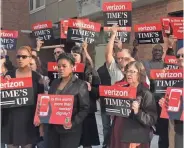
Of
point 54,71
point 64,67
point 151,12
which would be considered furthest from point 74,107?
point 151,12

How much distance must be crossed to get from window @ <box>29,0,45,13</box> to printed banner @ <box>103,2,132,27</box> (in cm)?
1266

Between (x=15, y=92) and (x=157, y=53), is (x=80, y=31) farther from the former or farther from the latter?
(x=15, y=92)

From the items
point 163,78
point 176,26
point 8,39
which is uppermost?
point 176,26

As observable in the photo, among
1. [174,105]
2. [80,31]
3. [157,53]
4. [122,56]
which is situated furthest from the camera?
[80,31]

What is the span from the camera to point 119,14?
6.04 m

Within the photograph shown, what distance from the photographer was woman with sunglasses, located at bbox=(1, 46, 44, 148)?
4449mm

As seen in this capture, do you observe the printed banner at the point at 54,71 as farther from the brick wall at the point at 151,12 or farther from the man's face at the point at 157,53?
the brick wall at the point at 151,12

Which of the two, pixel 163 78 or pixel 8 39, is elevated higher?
pixel 8 39

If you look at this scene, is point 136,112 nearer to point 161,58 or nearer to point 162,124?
point 162,124

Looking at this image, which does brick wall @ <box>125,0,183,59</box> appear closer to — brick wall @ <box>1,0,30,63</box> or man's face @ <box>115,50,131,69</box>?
man's face @ <box>115,50,131,69</box>

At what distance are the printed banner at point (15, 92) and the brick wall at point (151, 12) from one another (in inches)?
209

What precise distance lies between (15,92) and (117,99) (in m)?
1.20

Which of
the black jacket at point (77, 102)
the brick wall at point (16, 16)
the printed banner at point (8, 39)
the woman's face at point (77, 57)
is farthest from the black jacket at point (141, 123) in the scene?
the brick wall at point (16, 16)

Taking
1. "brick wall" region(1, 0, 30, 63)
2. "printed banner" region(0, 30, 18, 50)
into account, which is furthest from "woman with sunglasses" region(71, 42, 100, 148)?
"brick wall" region(1, 0, 30, 63)
